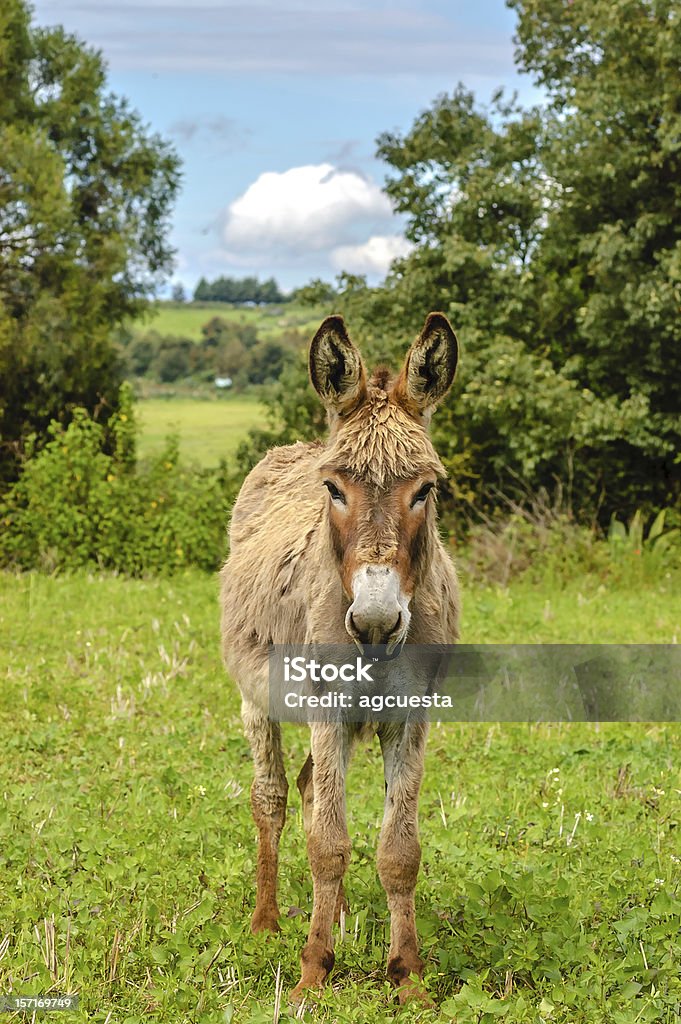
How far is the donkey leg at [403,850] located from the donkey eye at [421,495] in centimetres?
90

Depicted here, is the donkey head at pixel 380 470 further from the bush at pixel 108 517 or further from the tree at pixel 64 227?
the tree at pixel 64 227

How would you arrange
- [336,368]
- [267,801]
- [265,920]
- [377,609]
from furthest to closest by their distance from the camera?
[267,801] < [265,920] < [336,368] < [377,609]

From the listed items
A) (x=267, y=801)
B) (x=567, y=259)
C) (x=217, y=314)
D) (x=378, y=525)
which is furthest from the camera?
(x=217, y=314)

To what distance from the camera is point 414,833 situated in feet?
12.9

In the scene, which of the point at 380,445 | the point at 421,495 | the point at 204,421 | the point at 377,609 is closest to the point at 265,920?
the point at 377,609

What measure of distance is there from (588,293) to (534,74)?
4096 mm

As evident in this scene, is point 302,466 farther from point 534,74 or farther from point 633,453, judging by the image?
point 534,74

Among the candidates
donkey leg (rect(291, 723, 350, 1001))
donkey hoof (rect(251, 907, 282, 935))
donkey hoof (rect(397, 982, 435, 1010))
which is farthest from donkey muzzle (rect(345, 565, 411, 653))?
donkey hoof (rect(251, 907, 282, 935))

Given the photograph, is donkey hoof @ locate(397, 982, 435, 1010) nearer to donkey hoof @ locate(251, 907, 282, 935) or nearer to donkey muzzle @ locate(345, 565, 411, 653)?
donkey hoof @ locate(251, 907, 282, 935)

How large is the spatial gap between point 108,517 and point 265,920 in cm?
1091

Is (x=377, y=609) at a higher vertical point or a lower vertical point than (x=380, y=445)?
lower

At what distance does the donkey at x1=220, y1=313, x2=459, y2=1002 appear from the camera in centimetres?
353

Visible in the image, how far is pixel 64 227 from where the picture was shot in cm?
1786

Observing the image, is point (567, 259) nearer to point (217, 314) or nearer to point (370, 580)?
point (370, 580)
